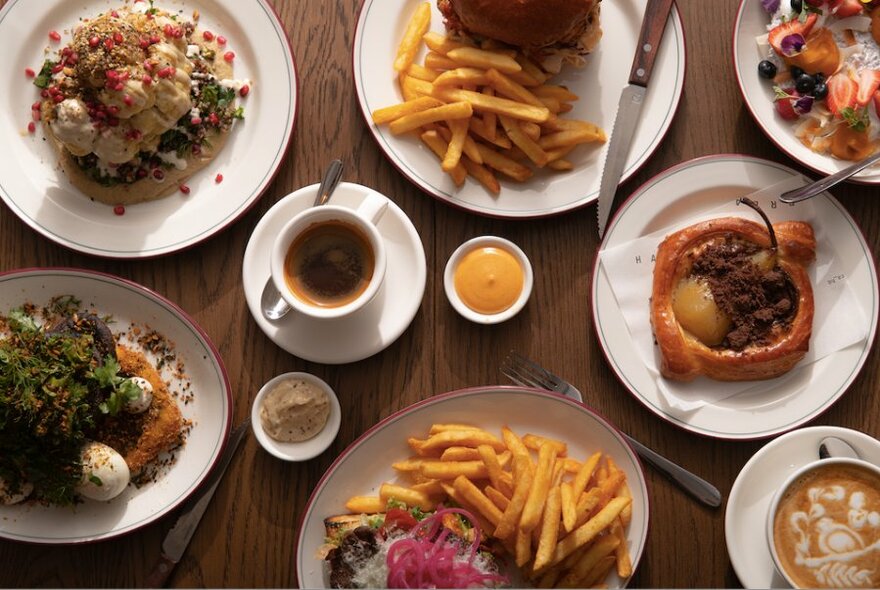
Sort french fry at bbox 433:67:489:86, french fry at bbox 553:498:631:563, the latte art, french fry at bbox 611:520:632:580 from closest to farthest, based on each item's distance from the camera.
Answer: the latte art, french fry at bbox 553:498:631:563, french fry at bbox 611:520:632:580, french fry at bbox 433:67:489:86

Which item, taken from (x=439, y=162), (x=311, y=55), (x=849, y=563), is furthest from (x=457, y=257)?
(x=849, y=563)

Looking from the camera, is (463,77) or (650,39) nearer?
(463,77)

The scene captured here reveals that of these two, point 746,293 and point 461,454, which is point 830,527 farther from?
point 461,454

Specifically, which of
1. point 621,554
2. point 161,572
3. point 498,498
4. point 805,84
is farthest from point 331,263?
point 805,84

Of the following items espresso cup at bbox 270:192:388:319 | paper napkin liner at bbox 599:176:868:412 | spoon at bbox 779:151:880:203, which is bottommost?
paper napkin liner at bbox 599:176:868:412

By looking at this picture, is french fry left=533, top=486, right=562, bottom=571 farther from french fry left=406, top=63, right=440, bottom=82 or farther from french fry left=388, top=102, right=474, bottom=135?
french fry left=406, top=63, right=440, bottom=82

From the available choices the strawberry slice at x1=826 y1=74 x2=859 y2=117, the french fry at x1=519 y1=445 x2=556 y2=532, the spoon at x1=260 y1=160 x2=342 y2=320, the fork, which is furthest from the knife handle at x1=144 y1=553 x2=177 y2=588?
the strawberry slice at x1=826 y1=74 x2=859 y2=117

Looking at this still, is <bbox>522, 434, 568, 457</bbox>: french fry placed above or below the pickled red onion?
above

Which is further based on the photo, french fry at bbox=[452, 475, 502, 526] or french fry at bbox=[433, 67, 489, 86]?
french fry at bbox=[433, 67, 489, 86]
